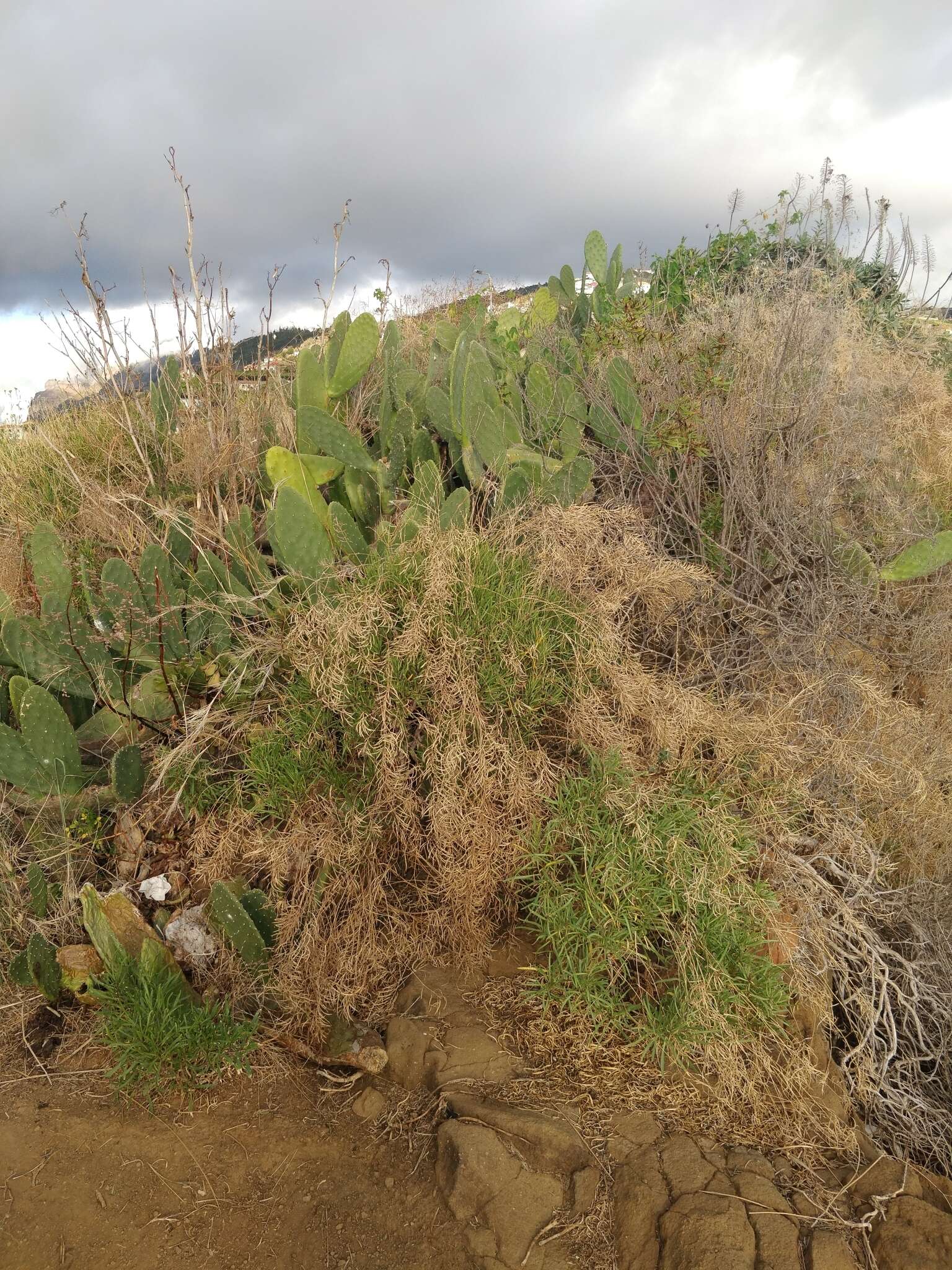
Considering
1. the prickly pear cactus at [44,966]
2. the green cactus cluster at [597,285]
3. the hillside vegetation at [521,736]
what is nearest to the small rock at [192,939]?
the hillside vegetation at [521,736]

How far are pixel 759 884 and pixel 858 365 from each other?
359 cm

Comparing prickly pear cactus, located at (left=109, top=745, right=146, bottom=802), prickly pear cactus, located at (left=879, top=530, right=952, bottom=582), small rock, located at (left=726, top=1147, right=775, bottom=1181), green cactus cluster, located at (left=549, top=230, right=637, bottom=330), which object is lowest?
small rock, located at (left=726, top=1147, right=775, bottom=1181)

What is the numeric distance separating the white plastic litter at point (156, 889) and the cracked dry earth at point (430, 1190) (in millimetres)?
560

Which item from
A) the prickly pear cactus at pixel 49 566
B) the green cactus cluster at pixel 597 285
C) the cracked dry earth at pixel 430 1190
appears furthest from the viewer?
the green cactus cluster at pixel 597 285

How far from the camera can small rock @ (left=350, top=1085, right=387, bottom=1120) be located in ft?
7.16

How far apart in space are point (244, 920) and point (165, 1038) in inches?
14.4

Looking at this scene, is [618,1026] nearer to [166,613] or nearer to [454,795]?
[454,795]

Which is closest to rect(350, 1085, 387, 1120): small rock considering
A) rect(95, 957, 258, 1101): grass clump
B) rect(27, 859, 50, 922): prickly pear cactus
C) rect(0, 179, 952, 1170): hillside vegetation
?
rect(0, 179, 952, 1170): hillside vegetation

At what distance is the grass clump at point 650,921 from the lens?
226 centimetres

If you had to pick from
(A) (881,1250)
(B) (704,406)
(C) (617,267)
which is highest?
(C) (617,267)

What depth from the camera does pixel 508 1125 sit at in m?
2.05

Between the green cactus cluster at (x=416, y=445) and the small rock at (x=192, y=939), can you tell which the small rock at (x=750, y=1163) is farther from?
the green cactus cluster at (x=416, y=445)

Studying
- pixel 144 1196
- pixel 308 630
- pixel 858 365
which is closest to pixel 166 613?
pixel 308 630

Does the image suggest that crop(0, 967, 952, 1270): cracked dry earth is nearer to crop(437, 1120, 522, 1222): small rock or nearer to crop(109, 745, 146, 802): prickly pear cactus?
crop(437, 1120, 522, 1222): small rock
